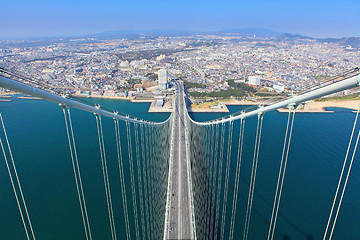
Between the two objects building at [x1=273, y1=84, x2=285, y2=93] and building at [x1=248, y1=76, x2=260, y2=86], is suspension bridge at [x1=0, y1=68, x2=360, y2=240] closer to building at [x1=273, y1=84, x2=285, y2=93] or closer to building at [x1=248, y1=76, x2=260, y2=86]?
building at [x1=273, y1=84, x2=285, y2=93]

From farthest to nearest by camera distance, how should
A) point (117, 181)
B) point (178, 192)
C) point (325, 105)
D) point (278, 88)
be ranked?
point (278, 88) < point (325, 105) < point (117, 181) < point (178, 192)

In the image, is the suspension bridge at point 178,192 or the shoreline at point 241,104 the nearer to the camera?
the suspension bridge at point 178,192

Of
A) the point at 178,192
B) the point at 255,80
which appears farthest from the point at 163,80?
the point at 178,192

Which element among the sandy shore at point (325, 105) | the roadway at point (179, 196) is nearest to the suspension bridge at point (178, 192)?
the roadway at point (179, 196)

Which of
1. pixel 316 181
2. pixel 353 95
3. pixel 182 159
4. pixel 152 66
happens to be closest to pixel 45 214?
pixel 182 159

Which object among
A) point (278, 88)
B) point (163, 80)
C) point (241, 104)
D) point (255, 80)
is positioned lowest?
point (241, 104)

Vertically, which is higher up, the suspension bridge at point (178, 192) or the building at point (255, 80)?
the building at point (255, 80)

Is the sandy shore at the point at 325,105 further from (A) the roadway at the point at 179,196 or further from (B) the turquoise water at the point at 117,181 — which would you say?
(A) the roadway at the point at 179,196

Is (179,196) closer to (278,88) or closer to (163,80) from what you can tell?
(163,80)
